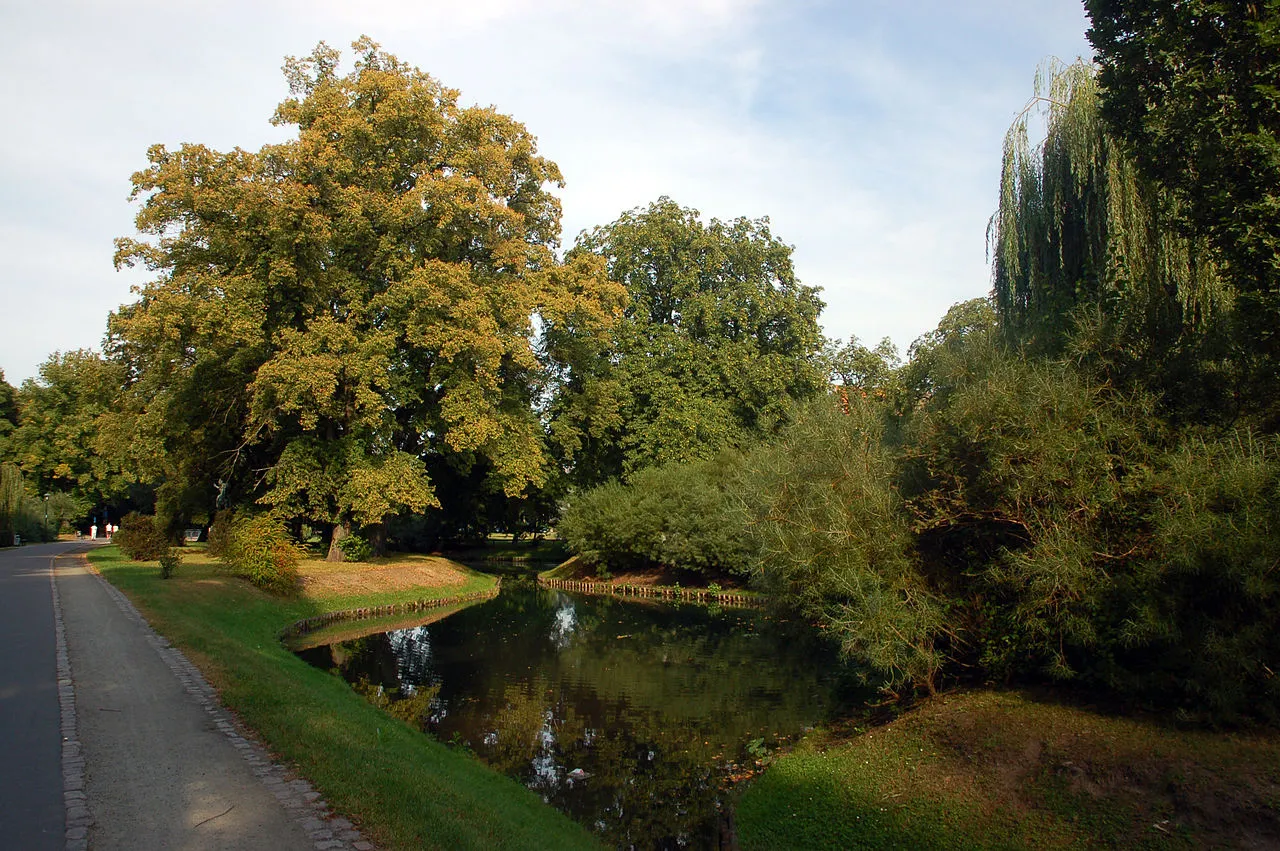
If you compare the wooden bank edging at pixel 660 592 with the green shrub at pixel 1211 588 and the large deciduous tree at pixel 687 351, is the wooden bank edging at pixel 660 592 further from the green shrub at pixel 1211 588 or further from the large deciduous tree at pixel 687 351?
the green shrub at pixel 1211 588

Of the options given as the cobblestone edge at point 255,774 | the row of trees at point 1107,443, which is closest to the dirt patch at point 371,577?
the cobblestone edge at point 255,774

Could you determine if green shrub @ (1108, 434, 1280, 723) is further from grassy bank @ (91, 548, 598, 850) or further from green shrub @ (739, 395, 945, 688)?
grassy bank @ (91, 548, 598, 850)

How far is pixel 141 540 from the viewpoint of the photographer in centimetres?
3281

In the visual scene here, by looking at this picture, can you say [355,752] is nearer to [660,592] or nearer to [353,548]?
[353,548]

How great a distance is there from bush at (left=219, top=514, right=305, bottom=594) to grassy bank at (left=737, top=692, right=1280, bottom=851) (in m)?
19.4

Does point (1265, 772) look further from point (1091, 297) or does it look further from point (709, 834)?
point (1091, 297)

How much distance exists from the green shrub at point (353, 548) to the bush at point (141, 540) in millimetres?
6591

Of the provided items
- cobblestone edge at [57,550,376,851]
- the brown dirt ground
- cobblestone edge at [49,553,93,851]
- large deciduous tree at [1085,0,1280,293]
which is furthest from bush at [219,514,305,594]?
large deciduous tree at [1085,0,1280,293]

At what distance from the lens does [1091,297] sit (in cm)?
1216

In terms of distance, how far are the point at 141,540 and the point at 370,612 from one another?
11836mm

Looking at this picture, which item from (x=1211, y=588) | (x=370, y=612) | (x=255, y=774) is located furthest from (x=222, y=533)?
A: (x=1211, y=588)

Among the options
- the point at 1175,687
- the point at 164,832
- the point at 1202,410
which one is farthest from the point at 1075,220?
the point at 164,832

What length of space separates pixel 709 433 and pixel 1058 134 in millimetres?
25726

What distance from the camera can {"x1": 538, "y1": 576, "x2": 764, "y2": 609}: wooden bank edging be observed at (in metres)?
32.8
